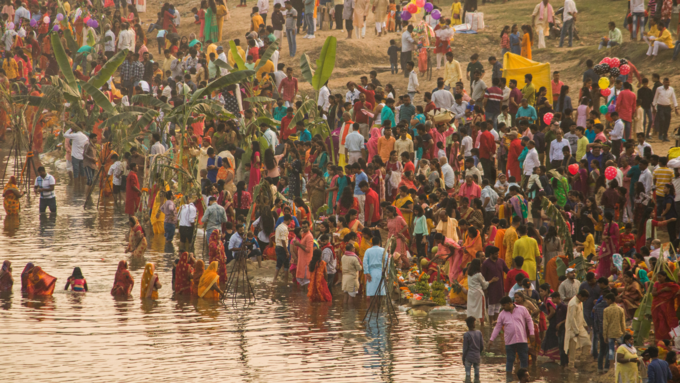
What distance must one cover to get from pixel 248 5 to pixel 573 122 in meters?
20.6

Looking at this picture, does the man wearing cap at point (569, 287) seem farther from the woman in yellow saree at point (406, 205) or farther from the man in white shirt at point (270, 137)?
the man in white shirt at point (270, 137)

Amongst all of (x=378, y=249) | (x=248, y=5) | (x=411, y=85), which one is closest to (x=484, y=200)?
(x=378, y=249)

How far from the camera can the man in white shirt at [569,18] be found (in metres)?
25.8

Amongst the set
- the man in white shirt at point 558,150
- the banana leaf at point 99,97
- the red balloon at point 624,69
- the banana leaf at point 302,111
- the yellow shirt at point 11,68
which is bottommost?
the man in white shirt at point 558,150

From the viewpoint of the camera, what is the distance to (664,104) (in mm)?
18781

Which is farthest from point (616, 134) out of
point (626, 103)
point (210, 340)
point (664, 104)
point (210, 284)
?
point (210, 340)

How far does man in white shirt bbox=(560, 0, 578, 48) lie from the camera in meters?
25.8

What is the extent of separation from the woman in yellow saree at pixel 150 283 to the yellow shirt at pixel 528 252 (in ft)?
18.4

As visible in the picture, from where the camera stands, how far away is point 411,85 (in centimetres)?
2219

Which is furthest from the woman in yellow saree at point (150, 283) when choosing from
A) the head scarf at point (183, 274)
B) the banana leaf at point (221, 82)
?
the banana leaf at point (221, 82)

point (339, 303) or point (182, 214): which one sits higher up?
point (182, 214)

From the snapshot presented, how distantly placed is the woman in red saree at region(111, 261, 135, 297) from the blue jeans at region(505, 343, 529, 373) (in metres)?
6.41

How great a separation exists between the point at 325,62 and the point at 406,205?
5.23 metres

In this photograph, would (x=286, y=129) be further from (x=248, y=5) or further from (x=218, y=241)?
(x=248, y=5)
